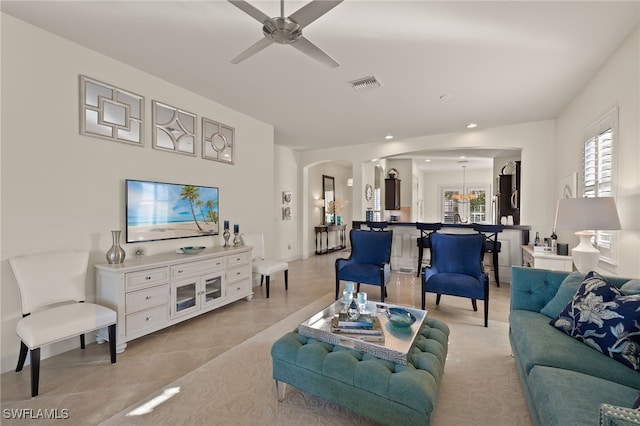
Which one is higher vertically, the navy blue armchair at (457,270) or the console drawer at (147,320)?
the navy blue armchair at (457,270)

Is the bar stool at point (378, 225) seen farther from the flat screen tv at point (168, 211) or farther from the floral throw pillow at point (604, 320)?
the floral throw pillow at point (604, 320)

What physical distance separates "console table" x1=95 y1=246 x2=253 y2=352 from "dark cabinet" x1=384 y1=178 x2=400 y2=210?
5824 millimetres

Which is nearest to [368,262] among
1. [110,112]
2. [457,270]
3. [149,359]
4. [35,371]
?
[457,270]

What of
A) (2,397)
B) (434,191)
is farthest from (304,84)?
(434,191)

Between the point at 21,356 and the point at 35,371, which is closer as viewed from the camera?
the point at 35,371

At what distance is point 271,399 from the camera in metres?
1.93

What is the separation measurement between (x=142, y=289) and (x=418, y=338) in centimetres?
→ 258

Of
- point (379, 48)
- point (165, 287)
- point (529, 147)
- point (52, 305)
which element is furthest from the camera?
point (529, 147)

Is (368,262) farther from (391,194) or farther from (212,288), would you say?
(391,194)

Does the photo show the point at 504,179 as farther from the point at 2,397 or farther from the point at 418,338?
the point at 2,397

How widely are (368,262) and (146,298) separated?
2841 millimetres

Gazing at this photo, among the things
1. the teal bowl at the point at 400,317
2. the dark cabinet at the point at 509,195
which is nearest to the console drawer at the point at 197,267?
the teal bowl at the point at 400,317

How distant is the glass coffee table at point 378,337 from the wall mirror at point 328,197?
652 cm

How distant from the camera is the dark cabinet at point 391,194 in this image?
8602 mm
